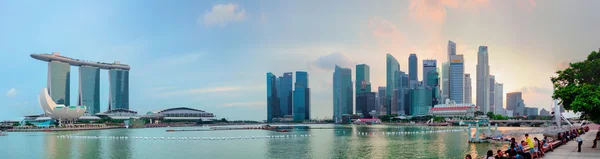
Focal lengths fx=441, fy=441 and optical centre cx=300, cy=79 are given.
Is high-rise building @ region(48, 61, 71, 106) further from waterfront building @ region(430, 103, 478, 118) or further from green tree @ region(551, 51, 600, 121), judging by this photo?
green tree @ region(551, 51, 600, 121)

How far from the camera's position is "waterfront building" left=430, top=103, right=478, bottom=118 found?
169250mm

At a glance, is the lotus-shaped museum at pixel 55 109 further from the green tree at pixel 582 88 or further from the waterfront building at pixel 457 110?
the waterfront building at pixel 457 110

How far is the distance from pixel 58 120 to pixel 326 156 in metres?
110

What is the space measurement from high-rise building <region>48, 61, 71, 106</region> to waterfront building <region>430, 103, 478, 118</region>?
154m

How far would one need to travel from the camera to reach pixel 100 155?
1406 inches

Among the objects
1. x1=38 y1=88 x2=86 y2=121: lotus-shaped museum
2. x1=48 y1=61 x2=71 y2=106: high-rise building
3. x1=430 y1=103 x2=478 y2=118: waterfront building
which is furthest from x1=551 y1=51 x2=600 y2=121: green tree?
x1=48 y1=61 x2=71 y2=106: high-rise building

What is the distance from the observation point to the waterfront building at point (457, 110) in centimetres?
16925

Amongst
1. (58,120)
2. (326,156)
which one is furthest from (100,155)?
(58,120)

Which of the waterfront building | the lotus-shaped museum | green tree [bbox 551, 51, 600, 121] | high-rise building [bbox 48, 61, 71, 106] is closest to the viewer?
green tree [bbox 551, 51, 600, 121]

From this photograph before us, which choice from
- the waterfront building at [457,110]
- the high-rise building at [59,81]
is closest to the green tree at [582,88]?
the waterfront building at [457,110]

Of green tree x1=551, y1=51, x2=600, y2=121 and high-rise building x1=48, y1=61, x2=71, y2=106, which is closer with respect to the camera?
green tree x1=551, y1=51, x2=600, y2=121

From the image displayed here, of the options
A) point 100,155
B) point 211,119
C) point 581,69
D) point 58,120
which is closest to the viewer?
point 581,69

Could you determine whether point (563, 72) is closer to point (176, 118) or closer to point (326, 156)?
point (326, 156)

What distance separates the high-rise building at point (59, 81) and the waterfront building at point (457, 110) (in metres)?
154
